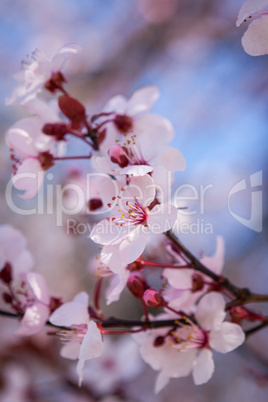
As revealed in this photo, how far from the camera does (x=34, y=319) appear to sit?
99cm

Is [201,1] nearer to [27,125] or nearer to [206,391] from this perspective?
[27,125]

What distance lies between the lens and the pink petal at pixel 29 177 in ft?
3.45

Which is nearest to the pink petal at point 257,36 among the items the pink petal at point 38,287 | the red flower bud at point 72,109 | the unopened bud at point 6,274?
the red flower bud at point 72,109

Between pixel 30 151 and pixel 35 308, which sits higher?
pixel 30 151

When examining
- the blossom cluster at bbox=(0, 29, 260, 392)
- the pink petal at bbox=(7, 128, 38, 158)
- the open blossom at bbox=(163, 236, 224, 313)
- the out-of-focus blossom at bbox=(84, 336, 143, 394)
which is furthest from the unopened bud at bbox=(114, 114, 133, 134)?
the out-of-focus blossom at bbox=(84, 336, 143, 394)

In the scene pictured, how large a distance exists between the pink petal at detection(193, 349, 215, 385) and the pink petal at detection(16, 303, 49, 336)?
1.27ft

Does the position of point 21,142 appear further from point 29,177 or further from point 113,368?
point 113,368

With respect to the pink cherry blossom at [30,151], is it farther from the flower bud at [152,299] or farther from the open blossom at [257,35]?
the open blossom at [257,35]

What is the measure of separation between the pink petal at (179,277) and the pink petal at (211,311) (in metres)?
0.05

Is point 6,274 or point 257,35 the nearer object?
point 257,35

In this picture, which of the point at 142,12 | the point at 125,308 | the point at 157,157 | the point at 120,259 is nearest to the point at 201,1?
the point at 142,12

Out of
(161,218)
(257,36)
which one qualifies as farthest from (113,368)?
(257,36)

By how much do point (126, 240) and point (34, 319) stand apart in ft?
1.08

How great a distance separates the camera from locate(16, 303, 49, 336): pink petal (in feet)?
3.23
